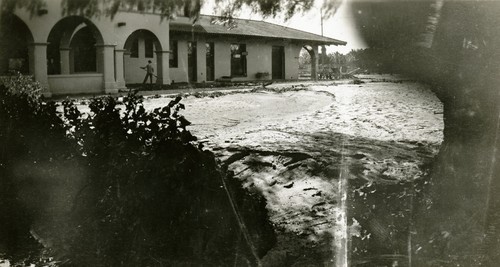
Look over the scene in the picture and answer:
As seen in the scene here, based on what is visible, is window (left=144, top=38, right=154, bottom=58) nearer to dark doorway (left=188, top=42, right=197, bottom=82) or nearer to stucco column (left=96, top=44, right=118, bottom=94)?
stucco column (left=96, top=44, right=118, bottom=94)

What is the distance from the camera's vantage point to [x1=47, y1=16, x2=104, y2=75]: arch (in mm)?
15828

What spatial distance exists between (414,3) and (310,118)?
→ 7.46m

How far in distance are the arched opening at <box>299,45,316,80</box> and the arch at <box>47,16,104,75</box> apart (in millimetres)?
17866

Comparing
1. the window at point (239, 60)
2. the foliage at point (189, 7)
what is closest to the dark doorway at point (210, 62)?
the window at point (239, 60)

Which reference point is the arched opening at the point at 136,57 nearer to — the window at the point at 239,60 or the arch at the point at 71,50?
the arch at the point at 71,50

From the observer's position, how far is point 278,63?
30750 millimetres

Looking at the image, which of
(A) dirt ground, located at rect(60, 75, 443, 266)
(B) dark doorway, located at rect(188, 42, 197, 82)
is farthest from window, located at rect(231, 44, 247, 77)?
(A) dirt ground, located at rect(60, 75, 443, 266)

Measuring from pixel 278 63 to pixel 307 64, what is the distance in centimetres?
1466

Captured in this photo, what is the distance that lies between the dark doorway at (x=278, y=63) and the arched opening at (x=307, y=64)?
2108mm

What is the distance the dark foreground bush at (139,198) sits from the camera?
266 centimetres

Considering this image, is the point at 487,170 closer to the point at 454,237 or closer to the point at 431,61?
the point at 454,237

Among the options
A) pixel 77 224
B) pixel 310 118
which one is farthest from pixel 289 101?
pixel 77 224

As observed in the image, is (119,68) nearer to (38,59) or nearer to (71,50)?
(38,59)

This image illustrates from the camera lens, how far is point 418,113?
1024 cm
